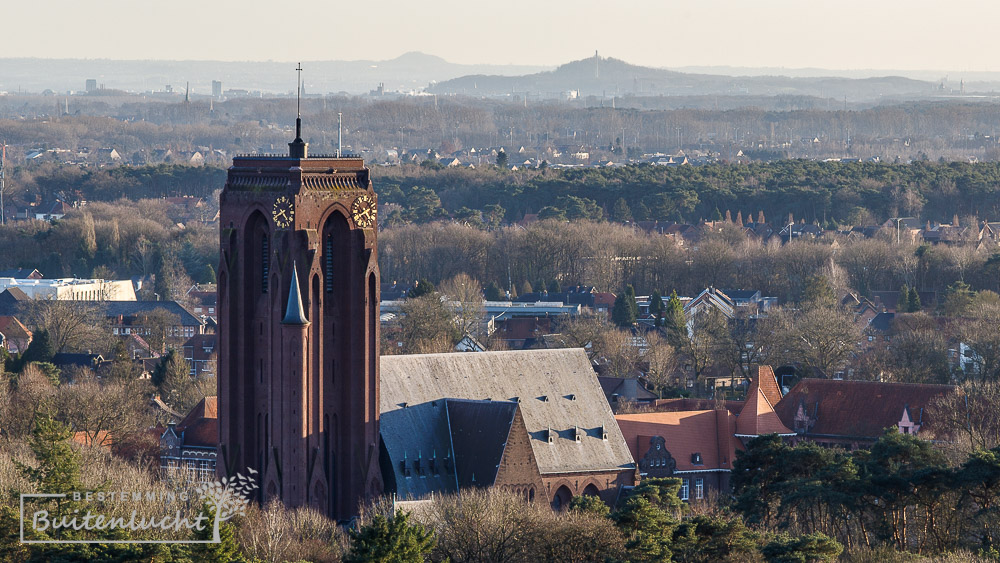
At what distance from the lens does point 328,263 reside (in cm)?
6362

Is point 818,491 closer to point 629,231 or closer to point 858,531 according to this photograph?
point 858,531

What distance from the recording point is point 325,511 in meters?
62.4

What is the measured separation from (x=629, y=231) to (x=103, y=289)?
4699 centimetres

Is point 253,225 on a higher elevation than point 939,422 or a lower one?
higher

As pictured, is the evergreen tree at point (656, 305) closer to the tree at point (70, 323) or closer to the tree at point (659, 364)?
the tree at point (659, 364)

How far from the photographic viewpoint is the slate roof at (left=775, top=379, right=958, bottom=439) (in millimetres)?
83625

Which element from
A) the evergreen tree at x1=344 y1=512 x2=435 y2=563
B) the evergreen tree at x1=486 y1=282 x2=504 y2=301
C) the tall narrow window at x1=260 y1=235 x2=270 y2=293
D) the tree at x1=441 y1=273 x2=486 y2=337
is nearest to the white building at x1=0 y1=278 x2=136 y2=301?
the tree at x1=441 y1=273 x2=486 y2=337

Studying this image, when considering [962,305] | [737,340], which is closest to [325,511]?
[737,340]

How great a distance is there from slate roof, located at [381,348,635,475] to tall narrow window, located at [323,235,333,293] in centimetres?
350

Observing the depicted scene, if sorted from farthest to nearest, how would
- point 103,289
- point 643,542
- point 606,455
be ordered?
1. point 103,289
2. point 606,455
3. point 643,542

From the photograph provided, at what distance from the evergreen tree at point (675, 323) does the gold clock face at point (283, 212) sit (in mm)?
54674

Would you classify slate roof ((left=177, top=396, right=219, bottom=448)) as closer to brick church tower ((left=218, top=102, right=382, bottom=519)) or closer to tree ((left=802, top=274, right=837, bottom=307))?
brick church tower ((left=218, top=102, right=382, bottom=519))
